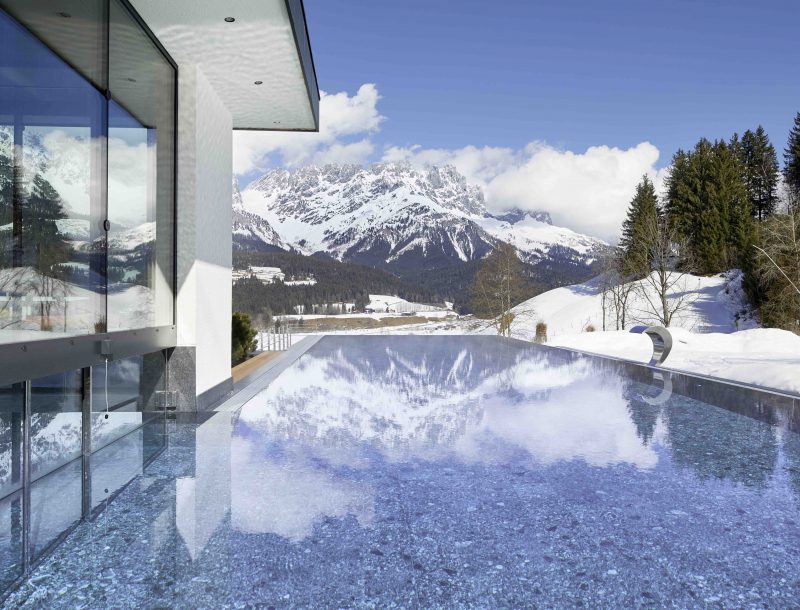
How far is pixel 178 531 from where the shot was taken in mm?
2615

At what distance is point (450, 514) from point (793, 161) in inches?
1452

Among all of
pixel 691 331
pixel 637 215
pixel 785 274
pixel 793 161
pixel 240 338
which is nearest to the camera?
pixel 240 338

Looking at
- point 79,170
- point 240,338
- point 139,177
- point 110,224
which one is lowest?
point 240,338

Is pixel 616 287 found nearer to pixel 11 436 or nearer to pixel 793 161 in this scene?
pixel 793 161

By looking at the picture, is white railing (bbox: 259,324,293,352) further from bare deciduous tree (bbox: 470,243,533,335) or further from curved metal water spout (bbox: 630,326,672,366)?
bare deciduous tree (bbox: 470,243,533,335)

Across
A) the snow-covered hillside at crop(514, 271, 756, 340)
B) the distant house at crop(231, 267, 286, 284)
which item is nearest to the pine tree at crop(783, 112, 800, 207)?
the snow-covered hillside at crop(514, 271, 756, 340)

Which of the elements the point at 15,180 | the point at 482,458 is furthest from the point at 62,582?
the point at 482,458

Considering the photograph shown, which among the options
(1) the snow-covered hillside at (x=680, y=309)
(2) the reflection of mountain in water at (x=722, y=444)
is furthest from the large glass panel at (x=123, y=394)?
(1) the snow-covered hillside at (x=680, y=309)

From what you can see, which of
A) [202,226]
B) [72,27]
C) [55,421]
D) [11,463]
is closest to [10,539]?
[11,463]

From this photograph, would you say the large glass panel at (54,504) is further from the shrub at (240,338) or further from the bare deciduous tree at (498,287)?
the bare deciduous tree at (498,287)

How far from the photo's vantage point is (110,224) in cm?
366

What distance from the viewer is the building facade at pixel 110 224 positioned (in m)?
2.61

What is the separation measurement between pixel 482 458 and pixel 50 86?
326 centimetres

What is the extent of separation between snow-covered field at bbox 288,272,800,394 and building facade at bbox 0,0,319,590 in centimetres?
677
